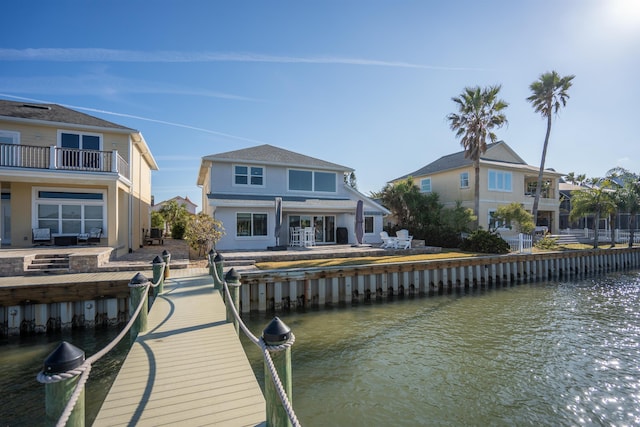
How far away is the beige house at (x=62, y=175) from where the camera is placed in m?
14.2

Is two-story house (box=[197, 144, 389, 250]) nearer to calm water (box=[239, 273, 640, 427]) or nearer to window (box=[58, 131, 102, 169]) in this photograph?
window (box=[58, 131, 102, 169])

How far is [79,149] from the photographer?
14.6m

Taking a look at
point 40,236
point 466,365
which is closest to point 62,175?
point 40,236

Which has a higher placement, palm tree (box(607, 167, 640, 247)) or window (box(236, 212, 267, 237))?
palm tree (box(607, 167, 640, 247))

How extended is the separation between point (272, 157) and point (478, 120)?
55.9ft

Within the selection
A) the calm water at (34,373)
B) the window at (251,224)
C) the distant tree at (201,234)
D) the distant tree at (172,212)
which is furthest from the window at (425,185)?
the calm water at (34,373)

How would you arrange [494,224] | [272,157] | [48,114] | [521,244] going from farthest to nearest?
[494,224], [272,157], [521,244], [48,114]

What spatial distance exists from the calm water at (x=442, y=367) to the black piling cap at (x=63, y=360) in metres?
3.84

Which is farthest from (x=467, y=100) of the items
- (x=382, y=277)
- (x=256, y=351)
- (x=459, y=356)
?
(x=256, y=351)

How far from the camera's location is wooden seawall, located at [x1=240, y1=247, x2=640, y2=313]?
1172cm

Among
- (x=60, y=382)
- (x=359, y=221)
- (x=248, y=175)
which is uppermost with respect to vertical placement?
(x=248, y=175)

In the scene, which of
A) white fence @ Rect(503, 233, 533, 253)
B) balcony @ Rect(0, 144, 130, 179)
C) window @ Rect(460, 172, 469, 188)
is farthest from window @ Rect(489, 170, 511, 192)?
balcony @ Rect(0, 144, 130, 179)

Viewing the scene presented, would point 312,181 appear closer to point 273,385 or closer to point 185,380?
point 185,380

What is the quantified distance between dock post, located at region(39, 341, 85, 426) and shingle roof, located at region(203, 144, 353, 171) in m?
18.3
